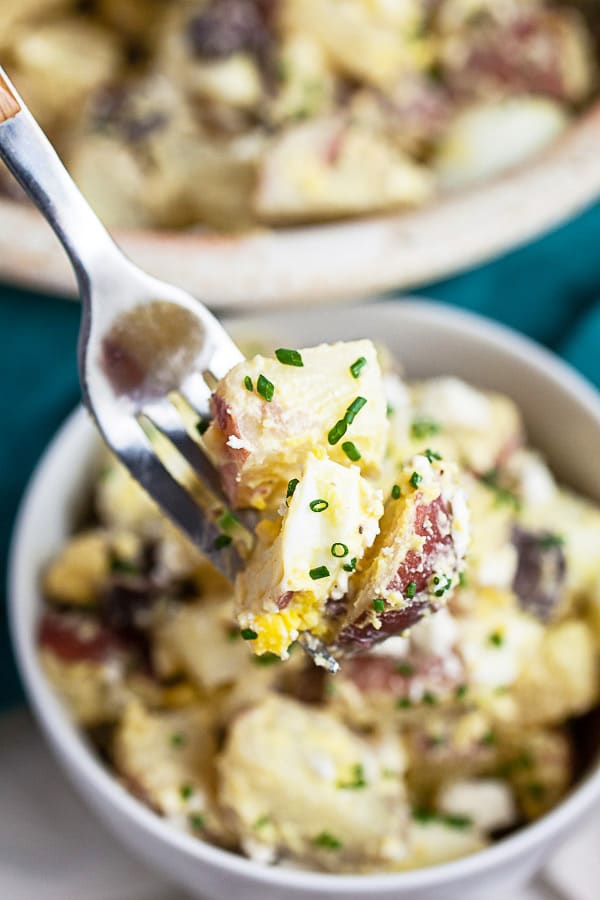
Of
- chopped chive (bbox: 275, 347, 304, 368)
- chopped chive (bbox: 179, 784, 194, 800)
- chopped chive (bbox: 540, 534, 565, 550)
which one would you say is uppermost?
chopped chive (bbox: 275, 347, 304, 368)

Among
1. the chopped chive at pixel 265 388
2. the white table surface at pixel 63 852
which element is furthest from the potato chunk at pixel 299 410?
the white table surface at pixel 63 852

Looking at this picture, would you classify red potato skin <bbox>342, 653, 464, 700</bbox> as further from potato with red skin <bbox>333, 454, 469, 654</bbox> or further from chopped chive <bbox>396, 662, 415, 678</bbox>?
potato with red skin <bbox>333, 454, 469, 654</bbox>

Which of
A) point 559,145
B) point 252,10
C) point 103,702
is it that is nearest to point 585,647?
point 103,702

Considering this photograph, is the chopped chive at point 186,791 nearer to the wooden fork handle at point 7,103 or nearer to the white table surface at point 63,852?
the white table surface at point 63,852

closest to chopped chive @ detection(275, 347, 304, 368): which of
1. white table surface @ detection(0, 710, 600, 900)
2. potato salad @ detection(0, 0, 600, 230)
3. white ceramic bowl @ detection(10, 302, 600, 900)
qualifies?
white ceramic bowl @ detection(10, 302, 600, 900)

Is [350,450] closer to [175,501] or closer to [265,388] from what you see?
[265,388]

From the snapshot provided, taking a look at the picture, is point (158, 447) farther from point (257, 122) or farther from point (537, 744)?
point (257, 122)
